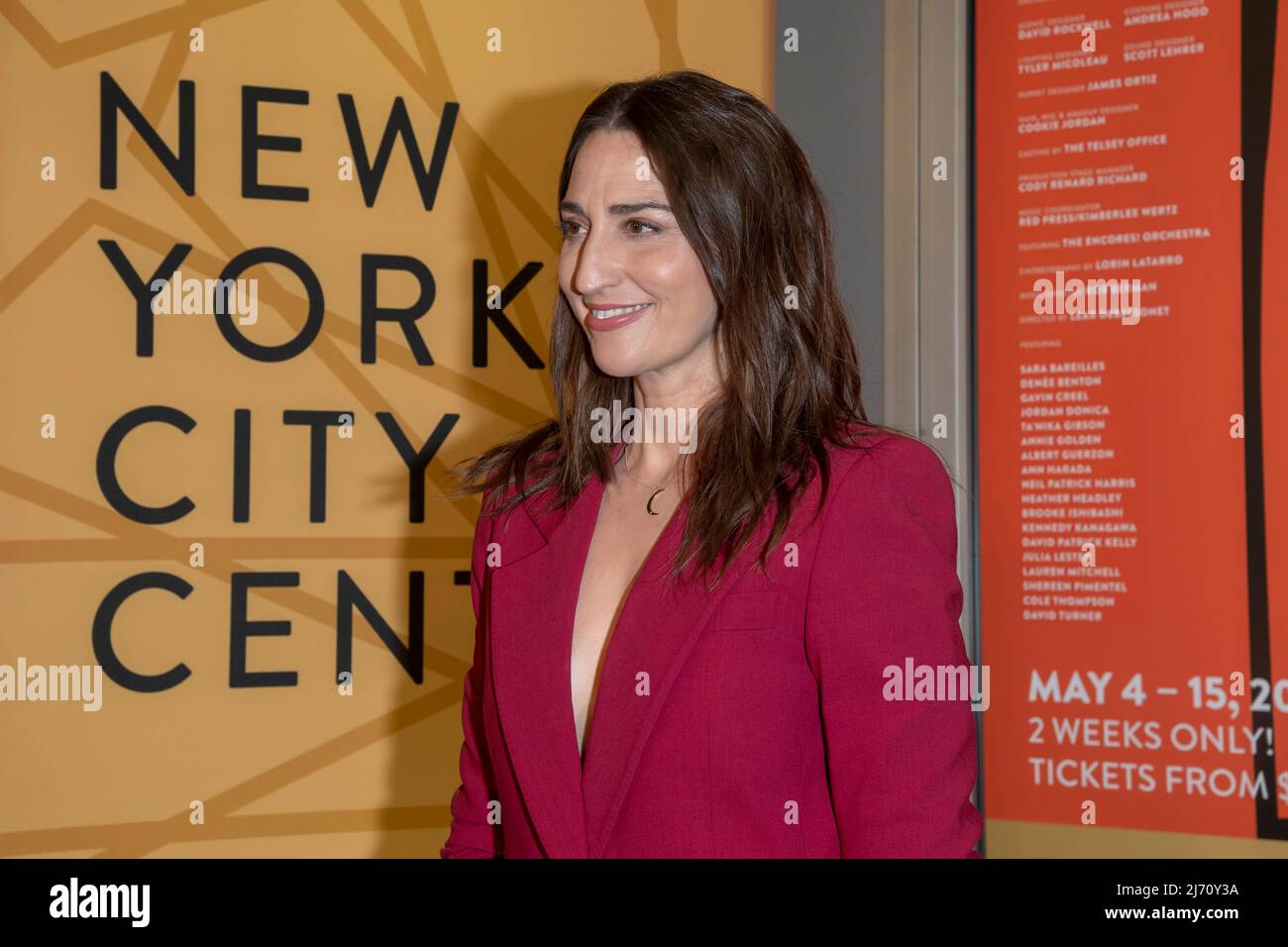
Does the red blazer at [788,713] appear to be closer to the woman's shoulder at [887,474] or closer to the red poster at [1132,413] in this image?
the woman's shoulder at [887,474]

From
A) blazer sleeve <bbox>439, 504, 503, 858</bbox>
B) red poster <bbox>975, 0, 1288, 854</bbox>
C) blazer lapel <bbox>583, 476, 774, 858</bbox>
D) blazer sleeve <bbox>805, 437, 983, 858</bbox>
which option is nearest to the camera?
blazer sleeve <bbox>805, 437, 983, 858</bbox>

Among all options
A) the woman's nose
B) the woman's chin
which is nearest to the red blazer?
the woman's chin

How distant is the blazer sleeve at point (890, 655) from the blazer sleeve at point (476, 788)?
0.55 metres

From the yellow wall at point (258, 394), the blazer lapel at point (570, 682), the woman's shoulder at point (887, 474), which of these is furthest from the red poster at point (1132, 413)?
the blazer lapel at point (570, 682)

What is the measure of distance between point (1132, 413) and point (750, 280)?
1394 mm

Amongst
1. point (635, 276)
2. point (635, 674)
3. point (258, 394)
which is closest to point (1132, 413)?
point (635, 276)

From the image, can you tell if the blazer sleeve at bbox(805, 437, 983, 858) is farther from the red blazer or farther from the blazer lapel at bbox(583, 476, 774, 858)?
the blazer lapel at bbox(583, 476, 774, 858)

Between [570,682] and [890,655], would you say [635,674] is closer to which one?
[570,682]

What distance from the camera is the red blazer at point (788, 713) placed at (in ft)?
4.83

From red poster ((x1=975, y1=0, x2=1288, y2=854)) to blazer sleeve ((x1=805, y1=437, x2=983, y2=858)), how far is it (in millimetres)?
1372

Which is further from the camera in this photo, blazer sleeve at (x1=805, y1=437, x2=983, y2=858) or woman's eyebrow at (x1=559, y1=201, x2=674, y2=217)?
woman's eyebrow at (x1=559, y1=201, x2=674, y2=217)

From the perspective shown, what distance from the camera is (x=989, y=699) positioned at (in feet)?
9.71

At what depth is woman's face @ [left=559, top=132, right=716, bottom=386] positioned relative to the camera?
1783 millimetres

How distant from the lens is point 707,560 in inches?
64.2
